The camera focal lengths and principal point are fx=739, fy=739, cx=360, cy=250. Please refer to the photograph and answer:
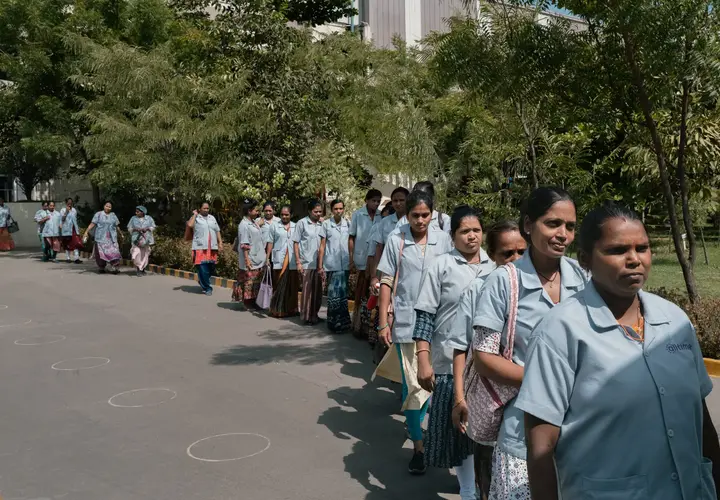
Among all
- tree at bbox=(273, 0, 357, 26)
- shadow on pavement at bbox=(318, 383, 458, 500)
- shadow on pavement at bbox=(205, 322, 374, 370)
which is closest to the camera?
shadow on pavement at bbox=(318, 383, 458, 500)

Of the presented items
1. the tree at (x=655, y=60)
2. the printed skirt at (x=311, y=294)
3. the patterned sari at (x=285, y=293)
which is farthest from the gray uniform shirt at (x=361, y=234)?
the tree at (x=655, y=60)

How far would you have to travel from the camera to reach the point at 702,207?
16.4 meters

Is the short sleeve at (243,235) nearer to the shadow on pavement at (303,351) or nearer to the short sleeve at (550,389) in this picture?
the shadow on pavement at (303,351)

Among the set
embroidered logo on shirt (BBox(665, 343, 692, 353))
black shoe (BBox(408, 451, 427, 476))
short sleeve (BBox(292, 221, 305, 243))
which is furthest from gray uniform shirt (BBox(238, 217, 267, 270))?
embroidered logo on shirt (BBox(665, 343, 692, 353))

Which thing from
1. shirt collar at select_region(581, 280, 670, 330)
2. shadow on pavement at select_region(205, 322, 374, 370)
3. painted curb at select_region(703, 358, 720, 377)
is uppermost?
shirt collar at select_region(581, 280, 670, 330)

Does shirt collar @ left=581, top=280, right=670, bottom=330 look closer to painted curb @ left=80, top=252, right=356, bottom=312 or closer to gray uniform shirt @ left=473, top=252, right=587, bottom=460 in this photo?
gray uniform shirt @ left=473, top=252, right=587, bottom=460

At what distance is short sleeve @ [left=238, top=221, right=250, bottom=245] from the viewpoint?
11.3 m

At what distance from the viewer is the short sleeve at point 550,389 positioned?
2049 millimetres

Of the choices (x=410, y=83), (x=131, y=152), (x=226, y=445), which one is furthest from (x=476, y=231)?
(x=410, y=83)

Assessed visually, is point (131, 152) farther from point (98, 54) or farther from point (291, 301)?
point (291, 301)

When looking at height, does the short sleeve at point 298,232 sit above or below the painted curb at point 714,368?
above

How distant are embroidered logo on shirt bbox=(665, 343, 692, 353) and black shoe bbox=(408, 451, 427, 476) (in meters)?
2.93

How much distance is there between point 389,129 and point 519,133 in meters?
6.15

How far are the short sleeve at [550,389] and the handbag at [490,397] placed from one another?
87 centimetres
